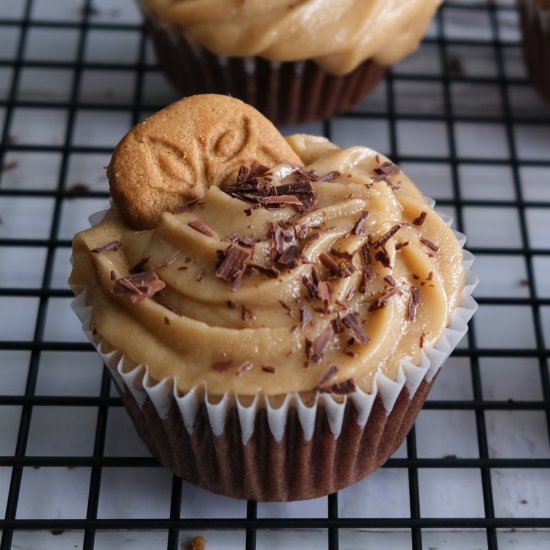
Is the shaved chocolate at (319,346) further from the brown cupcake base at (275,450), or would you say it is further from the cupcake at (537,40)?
the cupcake at (537,40)

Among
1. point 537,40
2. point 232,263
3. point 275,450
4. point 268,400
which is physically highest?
point 232,263

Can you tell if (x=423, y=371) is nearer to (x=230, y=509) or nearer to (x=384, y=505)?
(x=384, y=505)

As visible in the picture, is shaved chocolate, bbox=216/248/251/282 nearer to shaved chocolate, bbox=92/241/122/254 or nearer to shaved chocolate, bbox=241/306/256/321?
shaved chocolate, bbox=241/306/256/321

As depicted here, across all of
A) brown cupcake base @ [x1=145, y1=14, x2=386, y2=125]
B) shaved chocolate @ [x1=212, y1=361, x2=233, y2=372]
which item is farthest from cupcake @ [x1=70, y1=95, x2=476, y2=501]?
brown cupcake base @ [x1=145, y1=14, x2=386, y2=125]

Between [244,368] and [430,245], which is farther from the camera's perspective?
[430,245]

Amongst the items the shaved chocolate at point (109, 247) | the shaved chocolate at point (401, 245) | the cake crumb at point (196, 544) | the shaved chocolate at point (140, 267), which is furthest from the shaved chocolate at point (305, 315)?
the cake crumb at point (196, 544)

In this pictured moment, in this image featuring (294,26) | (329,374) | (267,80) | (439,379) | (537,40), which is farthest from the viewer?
(537,40)

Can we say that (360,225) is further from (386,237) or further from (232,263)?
(232,263)

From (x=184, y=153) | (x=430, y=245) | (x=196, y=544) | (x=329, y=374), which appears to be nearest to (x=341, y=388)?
(x=329, y=374)
